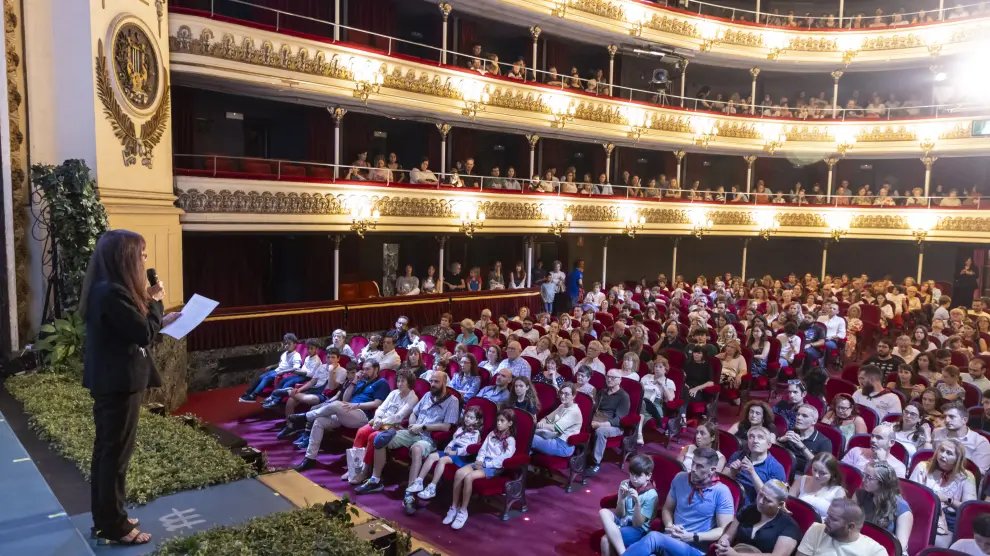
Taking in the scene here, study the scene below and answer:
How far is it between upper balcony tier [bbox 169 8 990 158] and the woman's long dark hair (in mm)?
8996

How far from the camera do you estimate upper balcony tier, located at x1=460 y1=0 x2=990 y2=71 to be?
18.6 m

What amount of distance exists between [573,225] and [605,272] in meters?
3.03

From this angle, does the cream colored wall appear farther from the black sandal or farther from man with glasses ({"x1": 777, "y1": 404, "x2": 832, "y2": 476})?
man with glasses ({"x1": 777, "y1": 404, "x2": 832, "y2": 476})

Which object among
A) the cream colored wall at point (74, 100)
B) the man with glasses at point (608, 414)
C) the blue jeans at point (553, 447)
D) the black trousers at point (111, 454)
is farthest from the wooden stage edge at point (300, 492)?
the cream colored wall at point (74, 100)

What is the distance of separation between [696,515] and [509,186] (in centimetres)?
1364

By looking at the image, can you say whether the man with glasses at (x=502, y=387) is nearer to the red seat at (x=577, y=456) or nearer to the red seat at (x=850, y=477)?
the red seat at (x=577, y=456)

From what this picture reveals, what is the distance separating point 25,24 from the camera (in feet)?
23.4

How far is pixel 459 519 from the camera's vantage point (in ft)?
19.1

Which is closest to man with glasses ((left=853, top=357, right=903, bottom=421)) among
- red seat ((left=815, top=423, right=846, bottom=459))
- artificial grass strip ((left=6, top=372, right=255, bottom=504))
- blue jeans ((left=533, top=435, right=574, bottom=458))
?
red seat ((left=815, top=423, right=846, bottom=459))

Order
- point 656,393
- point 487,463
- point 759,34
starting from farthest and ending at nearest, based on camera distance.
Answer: point 759,34, point 656,393, point 487,463

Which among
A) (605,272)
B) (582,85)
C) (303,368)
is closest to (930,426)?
(303,368)

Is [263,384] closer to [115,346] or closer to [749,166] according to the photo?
[115,346]

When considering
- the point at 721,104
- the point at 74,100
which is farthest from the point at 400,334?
the point at 721,104

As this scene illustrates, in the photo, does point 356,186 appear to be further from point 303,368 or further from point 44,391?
point 44,391
